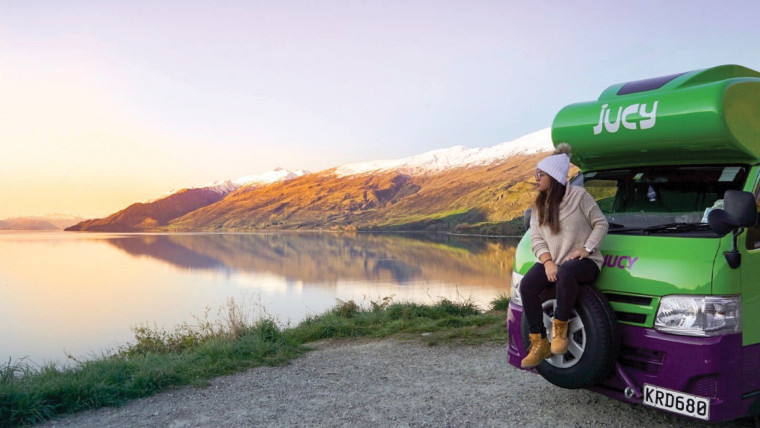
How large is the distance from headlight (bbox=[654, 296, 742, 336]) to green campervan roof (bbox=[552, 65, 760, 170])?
1.63 m

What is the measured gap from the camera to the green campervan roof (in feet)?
15.5

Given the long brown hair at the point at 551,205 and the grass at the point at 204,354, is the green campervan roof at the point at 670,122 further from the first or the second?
the grass at the point at 204,354

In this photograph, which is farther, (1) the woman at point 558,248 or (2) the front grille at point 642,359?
(1) the woman at point 558,248

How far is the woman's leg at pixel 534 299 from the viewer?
464 cm

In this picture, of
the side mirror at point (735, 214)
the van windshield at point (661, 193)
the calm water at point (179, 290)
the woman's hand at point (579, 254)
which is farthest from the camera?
the calm water at point (179, 290)

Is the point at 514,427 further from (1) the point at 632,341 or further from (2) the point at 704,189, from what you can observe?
(2) the point at 704,189

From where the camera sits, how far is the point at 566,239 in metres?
4.70

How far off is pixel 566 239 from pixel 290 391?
13.4 feet

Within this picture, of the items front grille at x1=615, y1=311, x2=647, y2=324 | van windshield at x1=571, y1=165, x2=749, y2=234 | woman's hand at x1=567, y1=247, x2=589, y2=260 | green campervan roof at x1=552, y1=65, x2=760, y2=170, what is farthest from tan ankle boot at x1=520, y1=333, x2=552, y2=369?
green campervan roof at x1=552, y1=65, x2=760, y2=170

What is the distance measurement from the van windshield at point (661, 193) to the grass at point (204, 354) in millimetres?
4322

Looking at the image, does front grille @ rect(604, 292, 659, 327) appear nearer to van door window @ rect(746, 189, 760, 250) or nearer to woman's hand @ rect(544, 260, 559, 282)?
woman's hand @ rect(544, 260, 559, 282)

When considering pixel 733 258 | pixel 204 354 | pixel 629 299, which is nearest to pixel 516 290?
pixel 629 299

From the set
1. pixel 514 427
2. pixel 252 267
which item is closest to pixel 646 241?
pixel 514 427

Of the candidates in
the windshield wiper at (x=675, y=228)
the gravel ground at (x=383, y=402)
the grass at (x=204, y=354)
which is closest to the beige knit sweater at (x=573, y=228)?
the windshield wiper at (x=675, y=228)
